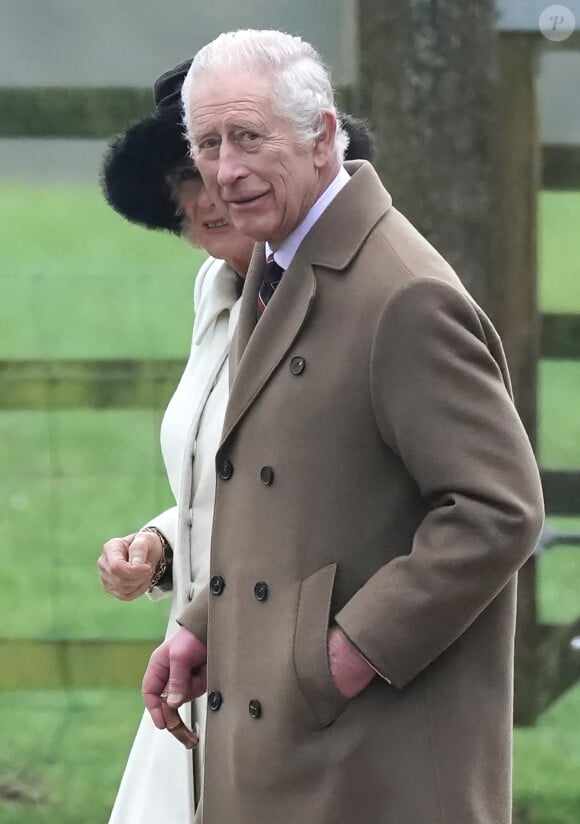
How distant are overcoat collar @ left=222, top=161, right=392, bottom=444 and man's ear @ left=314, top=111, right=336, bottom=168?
41mm

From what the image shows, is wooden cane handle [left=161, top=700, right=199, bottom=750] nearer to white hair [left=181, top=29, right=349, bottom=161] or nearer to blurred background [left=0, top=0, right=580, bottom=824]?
white hair [left=181, top=29, right=349, bottom=161]

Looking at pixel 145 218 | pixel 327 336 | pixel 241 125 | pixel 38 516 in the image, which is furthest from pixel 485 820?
pixel 38 516

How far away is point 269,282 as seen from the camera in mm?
1879

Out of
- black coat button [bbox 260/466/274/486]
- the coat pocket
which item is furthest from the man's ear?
the coat pocket

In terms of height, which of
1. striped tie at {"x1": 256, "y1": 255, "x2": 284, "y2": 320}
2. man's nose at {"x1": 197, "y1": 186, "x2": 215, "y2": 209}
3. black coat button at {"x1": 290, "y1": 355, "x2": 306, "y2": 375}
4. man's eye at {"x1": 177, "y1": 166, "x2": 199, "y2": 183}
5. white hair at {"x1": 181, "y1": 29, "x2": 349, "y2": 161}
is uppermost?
white hair at {"x1": 181, "y1": 29, "x2": 349, "y2": 161}

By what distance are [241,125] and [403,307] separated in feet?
0.99

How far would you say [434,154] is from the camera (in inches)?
122

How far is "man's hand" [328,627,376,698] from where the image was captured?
1621mm

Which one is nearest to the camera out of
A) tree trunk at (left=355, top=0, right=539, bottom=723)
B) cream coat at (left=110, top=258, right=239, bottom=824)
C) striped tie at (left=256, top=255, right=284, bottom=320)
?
striped tie at (left=256, top=255, right=284, bottom=320)

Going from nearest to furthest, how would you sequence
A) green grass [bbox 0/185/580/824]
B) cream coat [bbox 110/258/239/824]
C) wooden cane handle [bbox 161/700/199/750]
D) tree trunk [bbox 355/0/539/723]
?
wooden cane handle [bbox 161/700/199/750]
cream coat [bbox 110/258/239/824]
tree trunk [bbox 355/0/539/723]
green grass [bbox 0/185/580/824]

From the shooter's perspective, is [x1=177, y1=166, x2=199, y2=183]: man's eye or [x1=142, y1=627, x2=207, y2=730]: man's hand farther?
[x1=177, y1=166, x2=199, y2=183]: man's eye

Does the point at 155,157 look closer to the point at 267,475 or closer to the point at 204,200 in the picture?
the point at 204,200

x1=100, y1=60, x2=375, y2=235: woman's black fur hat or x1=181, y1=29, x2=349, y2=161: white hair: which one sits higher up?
x1=181, y1=29, x2=349, y2=161: white hair

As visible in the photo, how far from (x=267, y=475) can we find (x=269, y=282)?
0.29 meters
